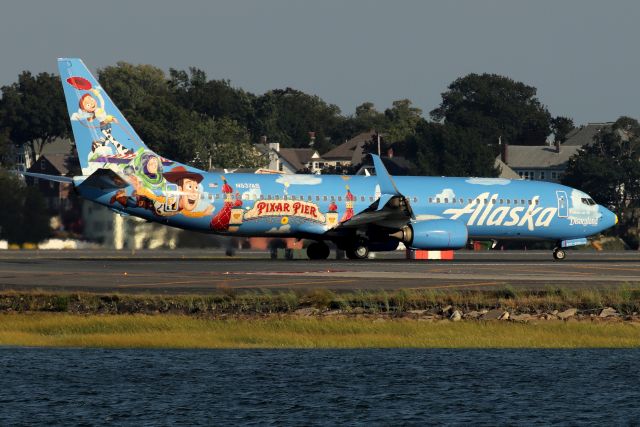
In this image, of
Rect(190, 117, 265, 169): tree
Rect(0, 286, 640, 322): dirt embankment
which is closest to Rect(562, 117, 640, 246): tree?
Rect(190, 117, 265, 169): tree

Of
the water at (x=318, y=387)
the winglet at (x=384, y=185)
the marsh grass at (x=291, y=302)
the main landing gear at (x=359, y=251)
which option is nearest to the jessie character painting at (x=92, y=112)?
the winglet at (x=384, y=185)

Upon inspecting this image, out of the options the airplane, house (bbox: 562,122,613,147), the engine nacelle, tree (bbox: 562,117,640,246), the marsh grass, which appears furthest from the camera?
house (bbox: 562,122,613,147)

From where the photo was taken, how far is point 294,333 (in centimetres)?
3619

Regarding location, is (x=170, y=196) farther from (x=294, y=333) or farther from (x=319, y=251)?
(x=294, y=333)

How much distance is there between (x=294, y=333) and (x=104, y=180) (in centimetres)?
2290

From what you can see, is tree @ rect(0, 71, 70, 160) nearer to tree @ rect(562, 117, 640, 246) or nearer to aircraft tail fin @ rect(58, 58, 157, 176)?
tree @ rect(562, 117, 640, 246)

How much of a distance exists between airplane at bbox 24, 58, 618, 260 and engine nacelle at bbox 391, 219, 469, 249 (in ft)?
0.15

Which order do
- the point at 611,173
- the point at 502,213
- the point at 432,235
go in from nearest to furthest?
the point at 432,235 < the point at 502,213 < the point at 611,173

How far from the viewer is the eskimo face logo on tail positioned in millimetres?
63562

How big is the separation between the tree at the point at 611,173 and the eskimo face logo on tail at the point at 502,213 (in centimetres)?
6448


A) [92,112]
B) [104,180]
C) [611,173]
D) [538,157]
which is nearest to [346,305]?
[104,180]

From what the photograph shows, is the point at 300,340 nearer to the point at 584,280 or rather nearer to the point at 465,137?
the point at 584,280

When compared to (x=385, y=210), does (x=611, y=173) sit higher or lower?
higher

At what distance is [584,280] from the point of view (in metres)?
48.6
